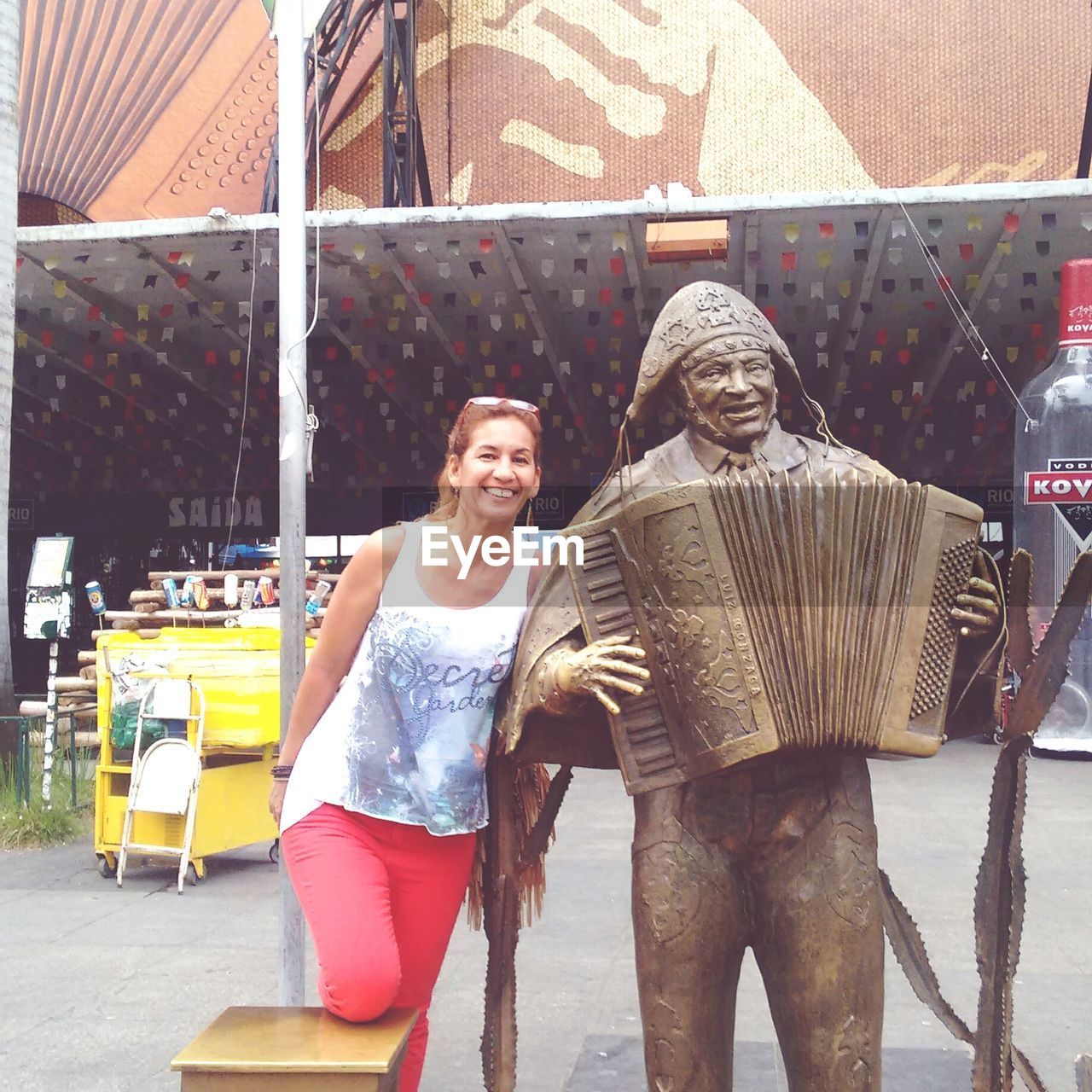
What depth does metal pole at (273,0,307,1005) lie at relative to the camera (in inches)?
147

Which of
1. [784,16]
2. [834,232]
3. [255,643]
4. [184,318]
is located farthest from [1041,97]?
[255,643]

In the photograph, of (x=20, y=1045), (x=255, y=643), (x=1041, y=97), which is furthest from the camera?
(x=1041, y=97)

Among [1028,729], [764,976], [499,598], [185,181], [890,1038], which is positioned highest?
[185,181]

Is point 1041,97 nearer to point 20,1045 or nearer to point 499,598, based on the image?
point 499,598

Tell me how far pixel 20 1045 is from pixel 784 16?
1120 centimetres

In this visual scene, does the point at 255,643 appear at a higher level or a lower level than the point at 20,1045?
higher

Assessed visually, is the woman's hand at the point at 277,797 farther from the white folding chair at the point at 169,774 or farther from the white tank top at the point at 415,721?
the white folding chair at the point at 169,774

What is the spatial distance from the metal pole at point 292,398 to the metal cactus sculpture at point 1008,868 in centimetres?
191

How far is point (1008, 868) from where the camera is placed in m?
2.70

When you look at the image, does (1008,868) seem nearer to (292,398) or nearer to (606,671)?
(606,671)

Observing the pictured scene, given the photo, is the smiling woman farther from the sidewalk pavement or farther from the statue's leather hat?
the sidewalk pavement

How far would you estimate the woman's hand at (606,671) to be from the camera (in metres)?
2.29

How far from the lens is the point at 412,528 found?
2.79 meters

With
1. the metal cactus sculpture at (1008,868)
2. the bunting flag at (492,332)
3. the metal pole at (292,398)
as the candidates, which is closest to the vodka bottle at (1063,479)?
the bunting flag at (492,332)
